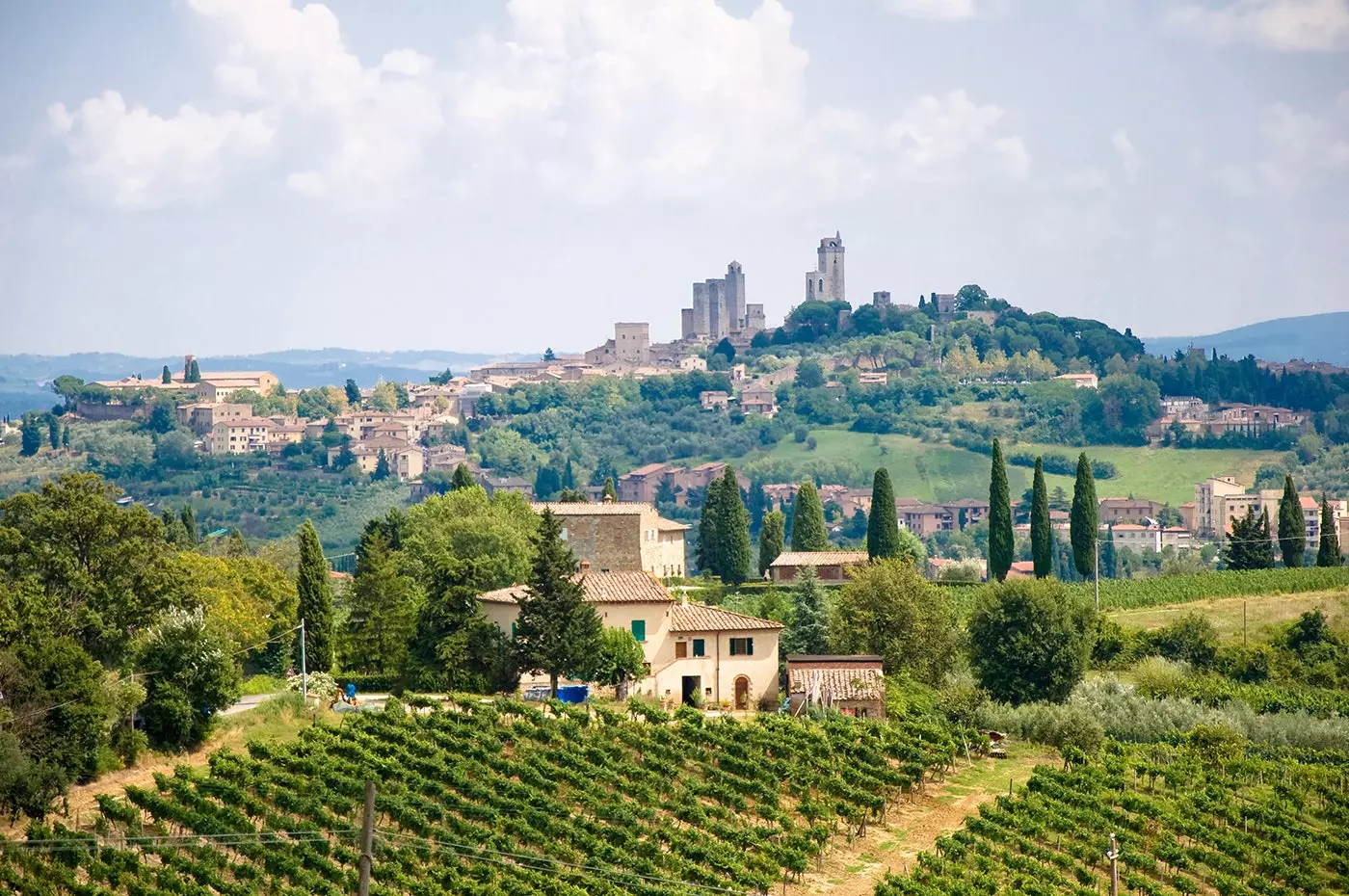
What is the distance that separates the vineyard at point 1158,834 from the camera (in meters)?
31.6

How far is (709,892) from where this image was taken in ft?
97.8

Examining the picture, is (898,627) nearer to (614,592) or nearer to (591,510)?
(614,592)

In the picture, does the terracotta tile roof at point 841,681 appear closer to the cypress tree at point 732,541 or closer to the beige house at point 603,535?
the beige house at point 603,535

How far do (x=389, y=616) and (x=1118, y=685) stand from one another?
18.8m

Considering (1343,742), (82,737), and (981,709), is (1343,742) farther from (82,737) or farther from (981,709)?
(82,737)

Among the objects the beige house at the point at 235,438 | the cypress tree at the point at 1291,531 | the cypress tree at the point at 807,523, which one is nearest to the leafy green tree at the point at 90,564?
the cypress tree at the point at 807,523

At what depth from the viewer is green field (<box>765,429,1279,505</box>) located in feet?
539

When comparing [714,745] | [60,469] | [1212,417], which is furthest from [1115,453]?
[714,745]

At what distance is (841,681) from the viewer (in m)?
45.0

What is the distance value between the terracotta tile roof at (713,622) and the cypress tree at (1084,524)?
25.5 meters

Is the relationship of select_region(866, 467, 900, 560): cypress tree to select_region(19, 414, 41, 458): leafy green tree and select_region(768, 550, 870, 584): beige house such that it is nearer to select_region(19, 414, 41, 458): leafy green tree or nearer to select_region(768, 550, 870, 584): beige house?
select_region(768, 550, 870, 584): beige house

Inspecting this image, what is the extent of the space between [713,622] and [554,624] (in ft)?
16.9

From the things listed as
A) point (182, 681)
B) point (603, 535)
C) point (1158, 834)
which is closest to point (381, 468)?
point (603, 535)

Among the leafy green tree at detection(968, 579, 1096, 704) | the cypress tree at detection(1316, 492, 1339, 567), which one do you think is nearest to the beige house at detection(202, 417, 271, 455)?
the cypress tree at detection(1316, 492, 1339, 567)
